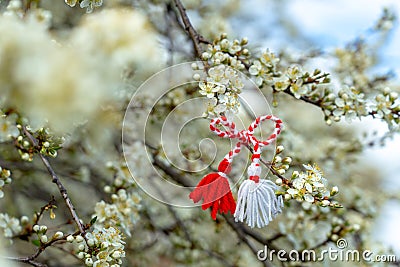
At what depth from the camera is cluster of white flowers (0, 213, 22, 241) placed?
1.38 m

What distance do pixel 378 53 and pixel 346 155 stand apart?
0.57 m

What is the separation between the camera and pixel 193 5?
2.44 metres

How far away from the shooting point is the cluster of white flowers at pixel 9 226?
4.52 feet

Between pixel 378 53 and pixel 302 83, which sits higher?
pixel 378 53

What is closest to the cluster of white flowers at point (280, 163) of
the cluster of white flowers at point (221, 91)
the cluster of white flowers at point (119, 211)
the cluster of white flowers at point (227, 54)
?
the cluster of white flowers at point (221, 91)

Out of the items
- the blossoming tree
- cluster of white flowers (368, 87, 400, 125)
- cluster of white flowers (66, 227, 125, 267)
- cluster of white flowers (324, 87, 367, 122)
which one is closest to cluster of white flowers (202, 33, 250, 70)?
the blossoming tree

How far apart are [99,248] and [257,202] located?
1.20 ft

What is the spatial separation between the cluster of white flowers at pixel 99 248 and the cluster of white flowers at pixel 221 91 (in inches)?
14.1

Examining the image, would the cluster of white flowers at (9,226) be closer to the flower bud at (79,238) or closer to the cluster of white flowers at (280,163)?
the flower bud at (79,238)

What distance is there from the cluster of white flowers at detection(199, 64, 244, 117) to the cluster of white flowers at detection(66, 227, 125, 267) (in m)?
0.36

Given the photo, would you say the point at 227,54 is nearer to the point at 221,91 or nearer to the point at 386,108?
the point at 221,91

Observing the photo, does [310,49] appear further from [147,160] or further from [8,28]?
[8,28]

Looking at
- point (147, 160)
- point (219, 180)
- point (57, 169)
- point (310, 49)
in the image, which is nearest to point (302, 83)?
point (219, 180)

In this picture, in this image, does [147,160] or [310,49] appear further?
[310,49]
